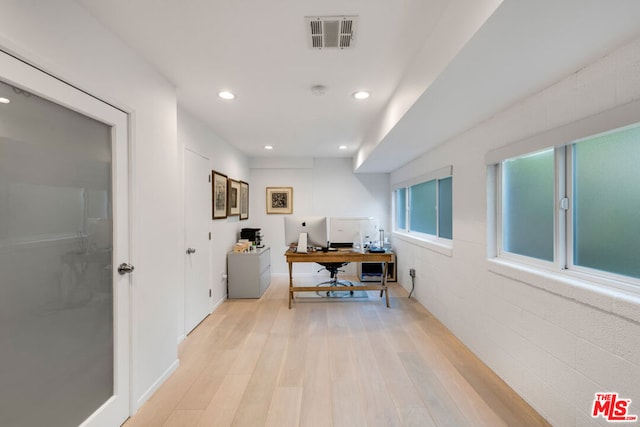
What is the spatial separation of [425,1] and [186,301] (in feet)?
10.9

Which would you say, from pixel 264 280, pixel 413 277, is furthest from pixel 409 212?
pixel 264 280

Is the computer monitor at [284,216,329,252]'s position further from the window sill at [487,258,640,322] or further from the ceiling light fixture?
the window sill at [487,258,640,322]

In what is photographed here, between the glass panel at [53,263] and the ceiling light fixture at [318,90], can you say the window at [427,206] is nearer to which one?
the ceiling light fixture at [318,90]

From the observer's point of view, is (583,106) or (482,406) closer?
(583,106)

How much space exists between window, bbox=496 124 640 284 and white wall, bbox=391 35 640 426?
175 millimetres

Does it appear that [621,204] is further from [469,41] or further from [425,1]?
[425,1]

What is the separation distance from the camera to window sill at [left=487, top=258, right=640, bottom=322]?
1353 mm

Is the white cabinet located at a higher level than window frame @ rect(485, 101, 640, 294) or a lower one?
lower

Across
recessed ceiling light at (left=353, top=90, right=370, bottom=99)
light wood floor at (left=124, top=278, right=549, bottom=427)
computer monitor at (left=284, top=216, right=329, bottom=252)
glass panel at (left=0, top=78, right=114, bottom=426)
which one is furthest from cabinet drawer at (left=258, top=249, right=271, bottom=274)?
recessed ceiling light at (left=353, top=90, right=370, bottom=99)

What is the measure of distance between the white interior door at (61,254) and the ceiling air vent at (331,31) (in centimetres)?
135

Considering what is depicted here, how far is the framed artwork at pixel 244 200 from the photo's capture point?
5.25 meters

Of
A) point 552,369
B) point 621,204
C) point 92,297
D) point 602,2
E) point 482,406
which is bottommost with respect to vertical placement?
point 482,406

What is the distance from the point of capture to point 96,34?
1.66 meters

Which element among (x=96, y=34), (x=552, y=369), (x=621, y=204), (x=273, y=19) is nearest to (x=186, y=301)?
(x=96, y=34)
